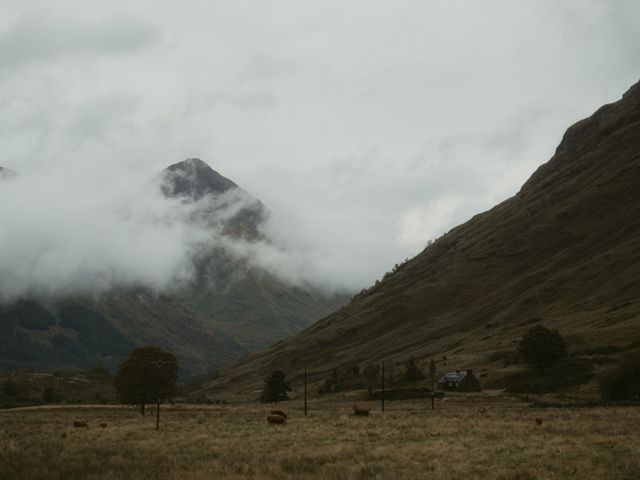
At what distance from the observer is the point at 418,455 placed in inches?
1411

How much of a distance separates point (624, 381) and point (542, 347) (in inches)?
1290

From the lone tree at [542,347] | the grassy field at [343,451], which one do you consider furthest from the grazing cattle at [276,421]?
the lone tree at [542,347]

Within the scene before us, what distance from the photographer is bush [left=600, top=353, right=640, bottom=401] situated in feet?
278

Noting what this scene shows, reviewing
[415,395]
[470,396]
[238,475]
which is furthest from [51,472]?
[415,395]

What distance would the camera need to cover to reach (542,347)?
118125mm

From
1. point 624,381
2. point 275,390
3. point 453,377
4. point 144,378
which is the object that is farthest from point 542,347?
point 144,378

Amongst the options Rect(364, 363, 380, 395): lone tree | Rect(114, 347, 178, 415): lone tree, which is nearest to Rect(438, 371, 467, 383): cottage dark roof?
Rect(364, 363, 380, 395): lone tree

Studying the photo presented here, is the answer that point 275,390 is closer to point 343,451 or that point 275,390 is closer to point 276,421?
point 276,421

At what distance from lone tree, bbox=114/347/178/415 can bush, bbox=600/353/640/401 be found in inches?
2375

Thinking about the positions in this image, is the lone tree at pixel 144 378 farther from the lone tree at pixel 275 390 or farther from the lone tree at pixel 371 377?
the lone tree at pixel 371 377

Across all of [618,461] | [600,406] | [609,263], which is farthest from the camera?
[609,263]

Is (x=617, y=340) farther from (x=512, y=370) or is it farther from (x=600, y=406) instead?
(x=600, y=406)

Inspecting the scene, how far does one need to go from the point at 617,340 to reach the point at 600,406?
4245 centimetres

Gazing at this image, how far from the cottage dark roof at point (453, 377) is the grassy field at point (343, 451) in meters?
62.2
